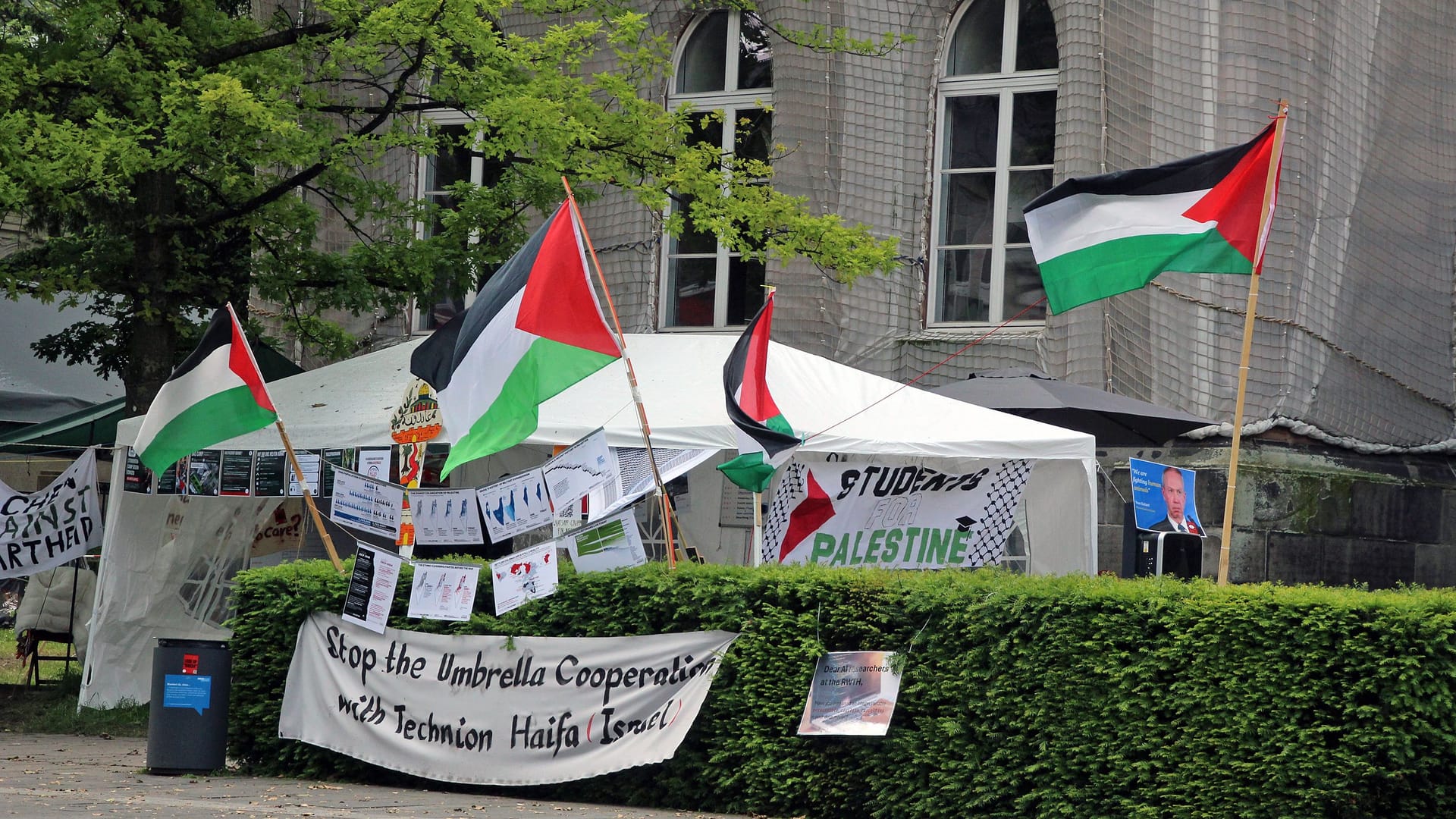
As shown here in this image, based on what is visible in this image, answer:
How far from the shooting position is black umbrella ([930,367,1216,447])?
13.4 m

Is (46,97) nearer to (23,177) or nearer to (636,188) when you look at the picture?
(23,177)

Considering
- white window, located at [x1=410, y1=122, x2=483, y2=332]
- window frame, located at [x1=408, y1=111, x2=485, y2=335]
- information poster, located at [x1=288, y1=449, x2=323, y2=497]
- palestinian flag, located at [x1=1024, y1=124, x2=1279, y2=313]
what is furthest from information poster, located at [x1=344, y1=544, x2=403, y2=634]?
window frame, located at [x1=408, y1=111, x2=485, y2=335]

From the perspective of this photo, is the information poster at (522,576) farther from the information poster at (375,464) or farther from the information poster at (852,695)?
the information poster at (375,464)

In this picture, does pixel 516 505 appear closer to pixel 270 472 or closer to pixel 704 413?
pixel 704 413

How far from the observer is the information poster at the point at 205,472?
13289 mm

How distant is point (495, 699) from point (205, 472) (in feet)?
14.5

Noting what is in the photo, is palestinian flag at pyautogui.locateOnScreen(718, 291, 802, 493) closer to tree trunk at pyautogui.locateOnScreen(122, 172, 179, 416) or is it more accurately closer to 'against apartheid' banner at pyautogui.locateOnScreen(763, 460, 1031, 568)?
'against apartheid' banner at pyautogui.locateOnScreen(763, 460, 1031, 568)

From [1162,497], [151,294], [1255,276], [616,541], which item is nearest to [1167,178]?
[1255,276]

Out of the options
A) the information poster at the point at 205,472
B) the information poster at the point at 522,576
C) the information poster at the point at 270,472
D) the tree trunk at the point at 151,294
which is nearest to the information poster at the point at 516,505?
the information poster at the point at 522,576

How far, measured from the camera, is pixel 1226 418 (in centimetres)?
1553

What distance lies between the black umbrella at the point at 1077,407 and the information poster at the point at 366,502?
5.11 m

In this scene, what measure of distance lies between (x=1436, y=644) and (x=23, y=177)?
10886 millimetres

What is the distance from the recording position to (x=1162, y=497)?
11680 mm

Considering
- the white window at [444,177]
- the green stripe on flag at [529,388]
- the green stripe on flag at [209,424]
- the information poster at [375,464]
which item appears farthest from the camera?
the white window at [444,177]
